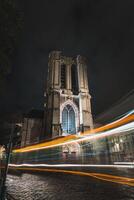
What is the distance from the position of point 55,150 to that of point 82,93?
2243 centimetres

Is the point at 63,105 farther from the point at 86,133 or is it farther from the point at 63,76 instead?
the point at 86,133

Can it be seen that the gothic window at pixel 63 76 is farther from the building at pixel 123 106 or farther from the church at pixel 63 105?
the building at pixel 123 106

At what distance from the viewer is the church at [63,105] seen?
35344 millimetres

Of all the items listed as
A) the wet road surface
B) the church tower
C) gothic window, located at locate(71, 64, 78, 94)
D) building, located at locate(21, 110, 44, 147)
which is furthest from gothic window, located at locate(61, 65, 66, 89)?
the wet road surface

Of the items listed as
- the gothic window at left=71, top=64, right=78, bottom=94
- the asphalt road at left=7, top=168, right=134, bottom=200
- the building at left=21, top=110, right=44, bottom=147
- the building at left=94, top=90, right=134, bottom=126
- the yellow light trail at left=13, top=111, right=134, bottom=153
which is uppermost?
the gothic window at left=71, top=64, right=78, bottom=94

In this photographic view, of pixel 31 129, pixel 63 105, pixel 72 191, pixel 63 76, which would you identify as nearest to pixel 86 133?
pixel 72 191

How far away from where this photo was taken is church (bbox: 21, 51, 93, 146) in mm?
35344

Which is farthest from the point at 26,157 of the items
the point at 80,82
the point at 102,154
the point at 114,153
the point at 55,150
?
the point at 80,82

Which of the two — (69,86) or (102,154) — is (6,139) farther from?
(69,86)

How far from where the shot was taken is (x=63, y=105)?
37.8m

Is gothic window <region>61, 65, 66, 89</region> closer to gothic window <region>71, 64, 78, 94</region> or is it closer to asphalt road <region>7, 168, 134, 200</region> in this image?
gothic window <region>71, 64, 78, 94</region>

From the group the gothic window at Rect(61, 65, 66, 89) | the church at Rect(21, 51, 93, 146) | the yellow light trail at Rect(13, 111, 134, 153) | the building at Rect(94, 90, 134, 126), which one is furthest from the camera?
the gothic window at Rect(61, 65, 66, 89)

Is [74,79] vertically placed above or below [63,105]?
above

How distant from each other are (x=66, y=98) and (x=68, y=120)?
5578 millimetres
